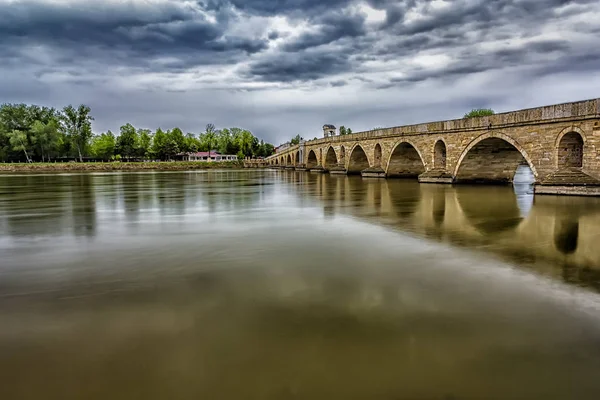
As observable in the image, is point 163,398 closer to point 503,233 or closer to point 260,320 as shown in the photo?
point 260,320

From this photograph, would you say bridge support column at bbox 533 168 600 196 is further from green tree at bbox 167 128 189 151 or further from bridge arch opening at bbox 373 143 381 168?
green tree at bbox 167 128 189 151

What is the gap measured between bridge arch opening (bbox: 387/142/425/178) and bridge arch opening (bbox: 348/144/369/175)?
24.5ft

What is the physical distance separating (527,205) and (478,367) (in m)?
13.2

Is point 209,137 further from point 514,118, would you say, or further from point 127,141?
point 514,118

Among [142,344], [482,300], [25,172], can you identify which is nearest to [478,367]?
[482,300]

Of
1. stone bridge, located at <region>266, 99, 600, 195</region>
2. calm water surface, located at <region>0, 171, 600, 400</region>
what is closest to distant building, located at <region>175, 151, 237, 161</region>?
stone bridge, located at <region>266, 99, 600, 195</region>

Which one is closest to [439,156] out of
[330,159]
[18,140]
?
[330,159]

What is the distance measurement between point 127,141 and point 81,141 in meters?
12.3

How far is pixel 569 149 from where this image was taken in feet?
56.2

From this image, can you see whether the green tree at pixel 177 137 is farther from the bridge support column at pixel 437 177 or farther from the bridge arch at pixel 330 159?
the bridge support column at pixel 437 177

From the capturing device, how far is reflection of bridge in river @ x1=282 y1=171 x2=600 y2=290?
23.2ft

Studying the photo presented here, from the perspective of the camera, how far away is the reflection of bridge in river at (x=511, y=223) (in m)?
7.06

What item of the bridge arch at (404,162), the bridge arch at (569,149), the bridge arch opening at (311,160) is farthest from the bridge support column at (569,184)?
the bridge arch opening at (311,160)

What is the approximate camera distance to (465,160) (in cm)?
2408
